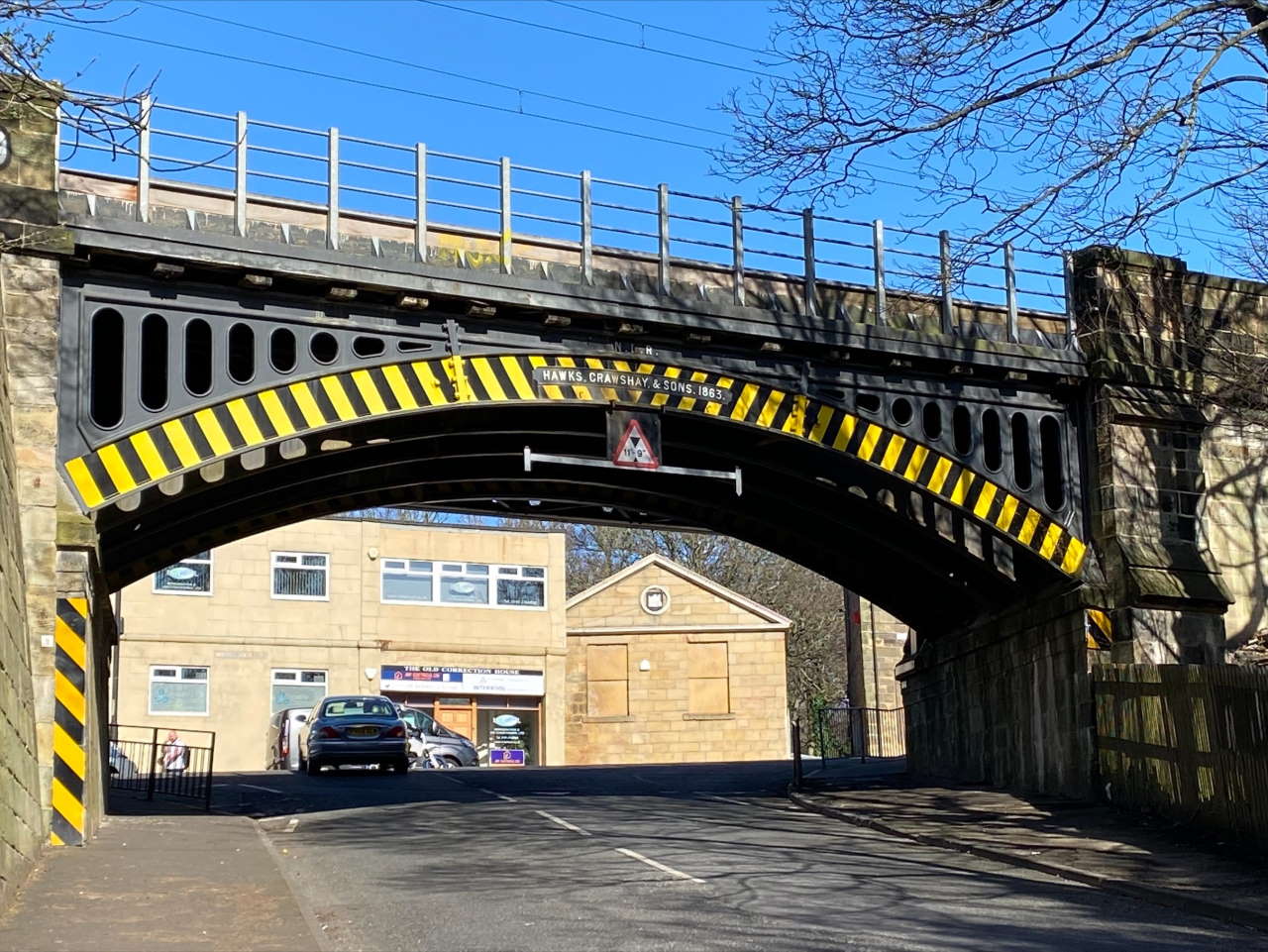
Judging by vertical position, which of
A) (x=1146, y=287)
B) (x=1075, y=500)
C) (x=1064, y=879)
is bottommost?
(x=1064, y=879)

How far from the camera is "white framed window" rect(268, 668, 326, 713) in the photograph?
49.3m

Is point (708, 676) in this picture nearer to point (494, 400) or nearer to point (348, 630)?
point (348, 630)

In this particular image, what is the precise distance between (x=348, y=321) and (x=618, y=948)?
35.2ft

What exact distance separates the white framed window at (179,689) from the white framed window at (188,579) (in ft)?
7.56

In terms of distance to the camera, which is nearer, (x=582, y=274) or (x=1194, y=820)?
(x=1194, y=820)

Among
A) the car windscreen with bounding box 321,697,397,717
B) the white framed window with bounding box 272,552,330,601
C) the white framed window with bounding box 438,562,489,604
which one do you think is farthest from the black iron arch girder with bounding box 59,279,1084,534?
the white framed window with bounding box 272,552,330,601

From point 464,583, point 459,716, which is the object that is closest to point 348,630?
point 464,583

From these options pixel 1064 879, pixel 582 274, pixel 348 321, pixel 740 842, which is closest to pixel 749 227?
pixel 582 274

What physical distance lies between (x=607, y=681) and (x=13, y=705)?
40590 millimetres

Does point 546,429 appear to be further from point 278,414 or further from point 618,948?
point 618,948

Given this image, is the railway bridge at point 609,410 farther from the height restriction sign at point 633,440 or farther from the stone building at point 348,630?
the stone building at point 348,630

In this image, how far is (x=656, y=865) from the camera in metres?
16.0

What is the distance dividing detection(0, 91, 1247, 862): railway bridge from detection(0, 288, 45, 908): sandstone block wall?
358 mm

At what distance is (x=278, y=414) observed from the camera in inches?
746
